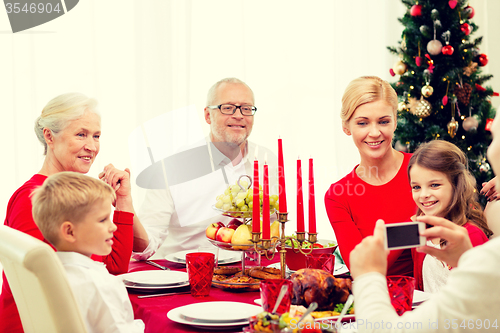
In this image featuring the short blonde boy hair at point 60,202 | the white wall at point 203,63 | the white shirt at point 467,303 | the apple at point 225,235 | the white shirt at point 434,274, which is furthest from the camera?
the white wall at point 203,63

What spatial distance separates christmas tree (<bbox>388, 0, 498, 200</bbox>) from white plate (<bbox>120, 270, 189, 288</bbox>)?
2625 millimetres

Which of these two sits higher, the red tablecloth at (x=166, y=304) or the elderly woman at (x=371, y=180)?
the elderly woman at (x=371, y=180)

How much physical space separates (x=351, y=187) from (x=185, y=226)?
4.30ft

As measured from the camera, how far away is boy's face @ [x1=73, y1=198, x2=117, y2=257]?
3.86 ft

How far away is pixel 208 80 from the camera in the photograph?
3.67 metres

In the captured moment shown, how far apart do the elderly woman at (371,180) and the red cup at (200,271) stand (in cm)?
72

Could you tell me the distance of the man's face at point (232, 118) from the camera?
2.90m

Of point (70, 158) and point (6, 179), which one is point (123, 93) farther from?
point (70, 158)

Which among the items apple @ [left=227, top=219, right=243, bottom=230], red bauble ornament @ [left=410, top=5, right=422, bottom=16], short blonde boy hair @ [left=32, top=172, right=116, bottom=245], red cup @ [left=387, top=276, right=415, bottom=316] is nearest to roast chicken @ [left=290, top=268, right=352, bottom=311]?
red cup @ [left=387, top=276, right=415, bottom=316]

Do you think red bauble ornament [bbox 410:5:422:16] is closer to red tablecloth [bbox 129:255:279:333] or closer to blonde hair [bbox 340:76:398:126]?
blonde hair [bbox 340:76:398:126]

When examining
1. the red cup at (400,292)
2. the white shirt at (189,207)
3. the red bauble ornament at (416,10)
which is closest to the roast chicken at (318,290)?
the red cup at (400,292)

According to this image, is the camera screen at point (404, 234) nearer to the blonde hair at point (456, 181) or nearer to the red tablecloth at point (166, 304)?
the red tablecloth at point (166, 304)

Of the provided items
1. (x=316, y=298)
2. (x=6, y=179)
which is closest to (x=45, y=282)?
(x=316, y=298)

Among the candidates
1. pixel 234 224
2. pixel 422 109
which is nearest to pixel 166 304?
pixel 234 224
